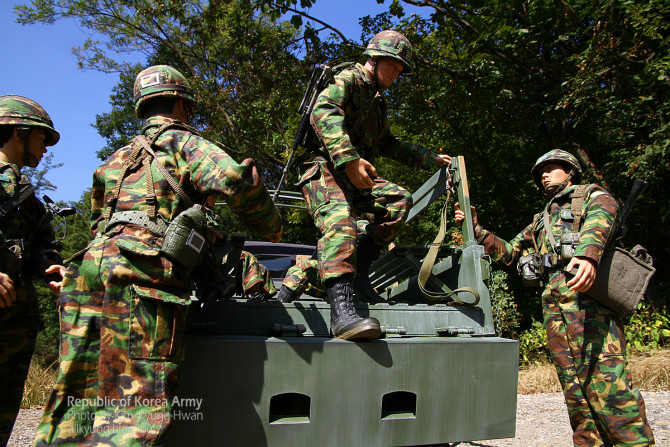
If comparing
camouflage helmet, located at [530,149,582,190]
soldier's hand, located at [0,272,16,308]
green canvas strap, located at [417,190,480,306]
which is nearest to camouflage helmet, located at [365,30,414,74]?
green canvas strap, located at [417,190,480,306]

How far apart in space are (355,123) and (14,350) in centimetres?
242

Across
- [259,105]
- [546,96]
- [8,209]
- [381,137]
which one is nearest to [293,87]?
[259,105]

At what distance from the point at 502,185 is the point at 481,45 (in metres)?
3.66

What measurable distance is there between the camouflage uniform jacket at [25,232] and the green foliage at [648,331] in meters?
7.96

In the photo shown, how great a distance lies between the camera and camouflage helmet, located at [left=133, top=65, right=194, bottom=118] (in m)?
2.70

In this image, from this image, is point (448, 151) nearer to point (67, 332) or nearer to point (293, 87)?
point (293, 87)

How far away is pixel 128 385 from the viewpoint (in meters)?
2.20

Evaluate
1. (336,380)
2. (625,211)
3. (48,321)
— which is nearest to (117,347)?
(336,380)

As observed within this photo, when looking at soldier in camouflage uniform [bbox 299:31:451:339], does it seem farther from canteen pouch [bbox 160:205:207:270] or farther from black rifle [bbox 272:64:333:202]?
canteen pouch [bbox 160:205:207:270]

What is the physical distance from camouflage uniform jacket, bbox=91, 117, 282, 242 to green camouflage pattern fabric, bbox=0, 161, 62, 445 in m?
0.77

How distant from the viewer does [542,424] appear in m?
5.65

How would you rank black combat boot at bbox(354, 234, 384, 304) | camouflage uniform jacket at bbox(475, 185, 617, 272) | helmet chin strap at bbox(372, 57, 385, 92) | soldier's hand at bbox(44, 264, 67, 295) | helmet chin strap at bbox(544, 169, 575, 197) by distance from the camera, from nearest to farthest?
soldier's hand at bbox(44, 264, 67, 295) < camouflage uniform jacket at bbox(475, 185, 617, 272) < helmet chin strap at bbox(372, 57, 385, 92) < black combat boot at bbox(354, 234, 384, 304) < helmet chin strap at bbox(544, 169, 575, 197)

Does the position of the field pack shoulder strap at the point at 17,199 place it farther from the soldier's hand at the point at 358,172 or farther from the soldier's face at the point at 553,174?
the soldier's face at the point at 553,174

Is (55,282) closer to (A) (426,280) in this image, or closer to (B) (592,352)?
Result: (A) (426,280)
